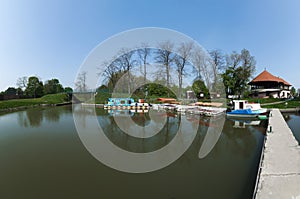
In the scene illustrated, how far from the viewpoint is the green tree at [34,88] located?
3594 centimetres

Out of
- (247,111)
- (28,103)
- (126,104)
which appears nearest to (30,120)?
(126,104)

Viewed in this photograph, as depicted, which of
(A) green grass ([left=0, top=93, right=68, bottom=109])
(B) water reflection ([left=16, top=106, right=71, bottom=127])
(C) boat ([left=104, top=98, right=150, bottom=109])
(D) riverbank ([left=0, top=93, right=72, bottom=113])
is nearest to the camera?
(B) water reflection ([left=16, top=106, right=71, bottom=127])

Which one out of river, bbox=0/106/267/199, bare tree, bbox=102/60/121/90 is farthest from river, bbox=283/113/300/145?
bare tree, bbox=102/60/121/90

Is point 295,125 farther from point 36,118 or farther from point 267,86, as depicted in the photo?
point 36,118

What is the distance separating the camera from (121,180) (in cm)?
366

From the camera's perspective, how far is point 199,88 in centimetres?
2356

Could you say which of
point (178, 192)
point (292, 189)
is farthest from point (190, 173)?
point (292, 189)

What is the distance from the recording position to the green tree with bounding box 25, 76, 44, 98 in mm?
35938

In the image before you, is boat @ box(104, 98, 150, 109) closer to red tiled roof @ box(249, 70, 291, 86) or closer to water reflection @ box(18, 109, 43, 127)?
water reflection @ box(18, 109, 43, 127)

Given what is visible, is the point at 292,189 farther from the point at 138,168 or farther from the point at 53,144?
the point at 53,144

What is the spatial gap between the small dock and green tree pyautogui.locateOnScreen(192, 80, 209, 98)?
18568 millimetres

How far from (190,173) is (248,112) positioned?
979 cm

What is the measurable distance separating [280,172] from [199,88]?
21.1m

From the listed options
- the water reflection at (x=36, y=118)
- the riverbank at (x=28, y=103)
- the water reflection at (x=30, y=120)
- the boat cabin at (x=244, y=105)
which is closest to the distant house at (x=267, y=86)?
the boat cabin at (x=244, y=105)
